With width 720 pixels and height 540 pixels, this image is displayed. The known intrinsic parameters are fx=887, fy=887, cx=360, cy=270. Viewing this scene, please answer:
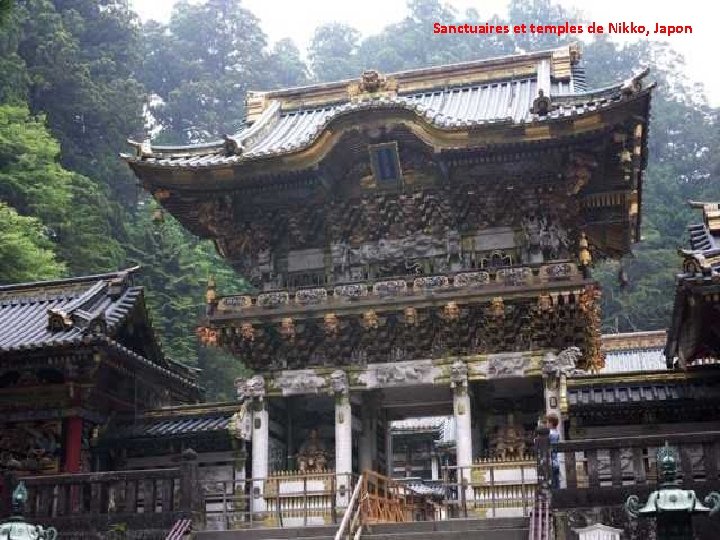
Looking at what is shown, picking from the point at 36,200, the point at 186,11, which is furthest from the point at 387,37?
the point at 36,200

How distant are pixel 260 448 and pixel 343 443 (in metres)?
1.73

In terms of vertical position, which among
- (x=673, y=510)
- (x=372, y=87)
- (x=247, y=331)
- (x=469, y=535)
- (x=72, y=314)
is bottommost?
(x=469, y=535)

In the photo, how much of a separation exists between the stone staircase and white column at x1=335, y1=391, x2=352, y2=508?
2779 mm

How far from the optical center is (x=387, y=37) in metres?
72.0

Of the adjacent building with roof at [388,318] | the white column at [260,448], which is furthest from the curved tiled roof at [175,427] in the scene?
the white column at [260,448]

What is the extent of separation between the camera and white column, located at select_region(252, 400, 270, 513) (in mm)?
17516

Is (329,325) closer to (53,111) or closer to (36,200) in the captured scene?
(36,200)

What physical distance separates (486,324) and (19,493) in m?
9.39

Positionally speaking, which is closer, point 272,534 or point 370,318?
point 272,534

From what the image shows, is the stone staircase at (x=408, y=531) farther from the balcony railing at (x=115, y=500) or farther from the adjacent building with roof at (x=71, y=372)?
the adjacent building with roof at (x=71, y=372)

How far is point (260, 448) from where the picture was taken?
17.8 meters

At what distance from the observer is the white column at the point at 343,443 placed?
1689 cm

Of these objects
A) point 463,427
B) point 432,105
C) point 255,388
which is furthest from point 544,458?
point 432,105

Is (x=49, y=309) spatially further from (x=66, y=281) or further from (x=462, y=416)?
(x=462, y=416)
